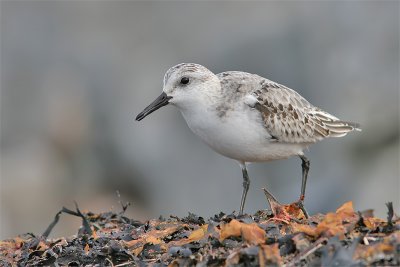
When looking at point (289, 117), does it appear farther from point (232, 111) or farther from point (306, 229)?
point (306, 229)

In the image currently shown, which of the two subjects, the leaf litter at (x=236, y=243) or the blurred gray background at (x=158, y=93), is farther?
the blurred gray background at (x=158, y=93)

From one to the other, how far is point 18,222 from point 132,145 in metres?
2.30

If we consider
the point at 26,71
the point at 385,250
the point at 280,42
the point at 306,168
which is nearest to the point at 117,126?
the point at 26,71

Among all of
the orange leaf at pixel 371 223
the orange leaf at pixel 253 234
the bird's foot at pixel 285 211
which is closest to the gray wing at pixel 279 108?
the bird's foot at pixel 285 211

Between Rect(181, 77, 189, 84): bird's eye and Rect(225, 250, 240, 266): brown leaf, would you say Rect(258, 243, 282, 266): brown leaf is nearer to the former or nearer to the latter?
Rect(225, 250, 240, 266): brown leaf

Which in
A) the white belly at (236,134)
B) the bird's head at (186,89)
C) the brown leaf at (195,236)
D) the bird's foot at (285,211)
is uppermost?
the bird's head at (186,89)

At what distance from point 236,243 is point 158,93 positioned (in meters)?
9.24

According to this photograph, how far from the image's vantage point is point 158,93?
46.2ft

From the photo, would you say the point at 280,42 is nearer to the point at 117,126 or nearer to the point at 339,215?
the point at 117,126

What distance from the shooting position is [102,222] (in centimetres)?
670

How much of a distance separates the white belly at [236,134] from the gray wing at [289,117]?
12 centimetres

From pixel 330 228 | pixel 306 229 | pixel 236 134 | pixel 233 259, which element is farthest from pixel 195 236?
pixel 236 134

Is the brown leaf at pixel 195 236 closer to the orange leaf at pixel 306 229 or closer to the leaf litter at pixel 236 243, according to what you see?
the leaf litter at pixel 236 243

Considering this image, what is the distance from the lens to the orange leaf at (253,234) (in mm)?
4887
